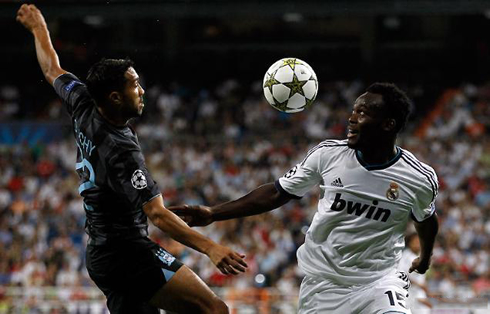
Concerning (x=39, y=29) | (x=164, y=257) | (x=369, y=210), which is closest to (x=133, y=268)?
(x=164, y=257)

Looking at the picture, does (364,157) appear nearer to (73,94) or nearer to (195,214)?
(195,214)

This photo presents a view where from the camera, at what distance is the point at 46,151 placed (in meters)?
19.8

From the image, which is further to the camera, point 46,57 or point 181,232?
point 46,57

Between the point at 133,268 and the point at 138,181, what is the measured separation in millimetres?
629

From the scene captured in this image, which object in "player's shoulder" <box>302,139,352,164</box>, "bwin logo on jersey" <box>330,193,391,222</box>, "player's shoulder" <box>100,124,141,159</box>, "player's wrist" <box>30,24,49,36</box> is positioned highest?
"player's wrist" <box>30,24,49,36</box>

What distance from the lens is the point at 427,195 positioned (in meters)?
5.37

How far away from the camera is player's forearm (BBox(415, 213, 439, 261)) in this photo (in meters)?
5.59

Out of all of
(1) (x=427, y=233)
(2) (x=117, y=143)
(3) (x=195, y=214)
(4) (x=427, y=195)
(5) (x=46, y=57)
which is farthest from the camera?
(5) (x=46, y=57)

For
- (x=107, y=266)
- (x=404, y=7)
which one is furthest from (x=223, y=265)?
(x=404, y=7)

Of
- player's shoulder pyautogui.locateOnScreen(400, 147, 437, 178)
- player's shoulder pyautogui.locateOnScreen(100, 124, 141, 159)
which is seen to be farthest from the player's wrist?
player's shoulder pyautogui.locateOnScreen(400, 147, 437, 178)

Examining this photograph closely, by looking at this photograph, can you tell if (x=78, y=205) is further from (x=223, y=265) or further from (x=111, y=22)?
(x=223, y=265)

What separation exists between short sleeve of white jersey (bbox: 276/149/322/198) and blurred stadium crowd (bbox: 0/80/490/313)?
7394mm

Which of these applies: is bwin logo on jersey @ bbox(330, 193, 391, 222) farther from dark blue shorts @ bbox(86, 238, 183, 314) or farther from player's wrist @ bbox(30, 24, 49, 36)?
player's wrist @ bbox(30, 24, 49, 36)

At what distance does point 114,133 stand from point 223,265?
45.3 inches
